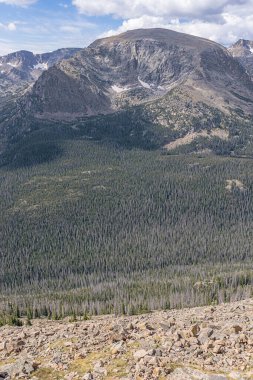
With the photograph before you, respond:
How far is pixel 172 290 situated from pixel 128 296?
1888 centimetres

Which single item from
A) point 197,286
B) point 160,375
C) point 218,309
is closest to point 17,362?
point 160,375

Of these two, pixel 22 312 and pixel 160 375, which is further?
pixel 22 312

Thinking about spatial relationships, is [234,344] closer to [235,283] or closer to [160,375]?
[160,375]

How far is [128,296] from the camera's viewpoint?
171125 mm

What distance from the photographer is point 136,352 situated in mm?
56938

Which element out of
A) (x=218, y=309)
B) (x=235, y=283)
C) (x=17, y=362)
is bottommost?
(x=235, y=283)

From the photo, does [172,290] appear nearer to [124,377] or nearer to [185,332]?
[185,332]

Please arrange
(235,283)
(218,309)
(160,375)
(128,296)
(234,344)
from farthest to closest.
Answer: (235,283) → (128,296) → (218,309) → (234,344) → (160,375)

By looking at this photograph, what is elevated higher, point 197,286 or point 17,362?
point 17,362

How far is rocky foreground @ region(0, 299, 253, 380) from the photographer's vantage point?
52.3 metres

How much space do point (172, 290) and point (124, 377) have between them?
413ft

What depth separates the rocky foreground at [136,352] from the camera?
52.3m

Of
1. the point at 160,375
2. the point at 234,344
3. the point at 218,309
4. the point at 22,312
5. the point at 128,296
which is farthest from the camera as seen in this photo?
the point at 128,296

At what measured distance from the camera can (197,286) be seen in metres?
181
